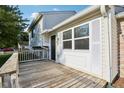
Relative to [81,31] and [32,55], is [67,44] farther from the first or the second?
[32,55]

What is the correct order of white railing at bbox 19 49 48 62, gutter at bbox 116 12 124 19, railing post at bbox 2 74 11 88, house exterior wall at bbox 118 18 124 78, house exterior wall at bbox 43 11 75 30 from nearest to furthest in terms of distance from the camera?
railing post at bbox 2 74 11 88 → gutter at bbox 116 12 124 19 → house exterior wall at bbox 118 18 124 78 → white railing at bbox 19 49 48 62 → house exterior wall at bbox 43 11 75 30

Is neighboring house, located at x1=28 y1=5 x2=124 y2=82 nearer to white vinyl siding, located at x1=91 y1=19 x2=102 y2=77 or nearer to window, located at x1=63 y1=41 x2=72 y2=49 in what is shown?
white vinyl siding, located at x1=91 y1=19 x2=102 y2=77

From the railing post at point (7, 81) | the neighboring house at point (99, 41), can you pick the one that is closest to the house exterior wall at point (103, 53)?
the neighboring house at point (99, 41)

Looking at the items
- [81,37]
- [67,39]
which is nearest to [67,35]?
[67,39]

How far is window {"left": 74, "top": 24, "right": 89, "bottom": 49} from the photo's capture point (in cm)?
645

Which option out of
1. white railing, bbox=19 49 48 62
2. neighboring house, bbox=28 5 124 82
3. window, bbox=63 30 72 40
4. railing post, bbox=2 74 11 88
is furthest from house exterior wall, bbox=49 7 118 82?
white railing, bbox=19 49 48 62

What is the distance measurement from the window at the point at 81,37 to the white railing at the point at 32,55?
4.82 meters

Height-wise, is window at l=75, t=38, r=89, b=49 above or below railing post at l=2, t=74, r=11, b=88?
above

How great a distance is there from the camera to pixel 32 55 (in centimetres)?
1159

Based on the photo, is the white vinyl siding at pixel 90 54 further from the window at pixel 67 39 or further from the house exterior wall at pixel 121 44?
the house exterior wall at pixel 121 44

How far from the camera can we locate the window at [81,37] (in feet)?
21.2

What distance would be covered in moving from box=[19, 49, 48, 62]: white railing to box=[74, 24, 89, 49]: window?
4823 millimetres

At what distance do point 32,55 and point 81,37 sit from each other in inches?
219
